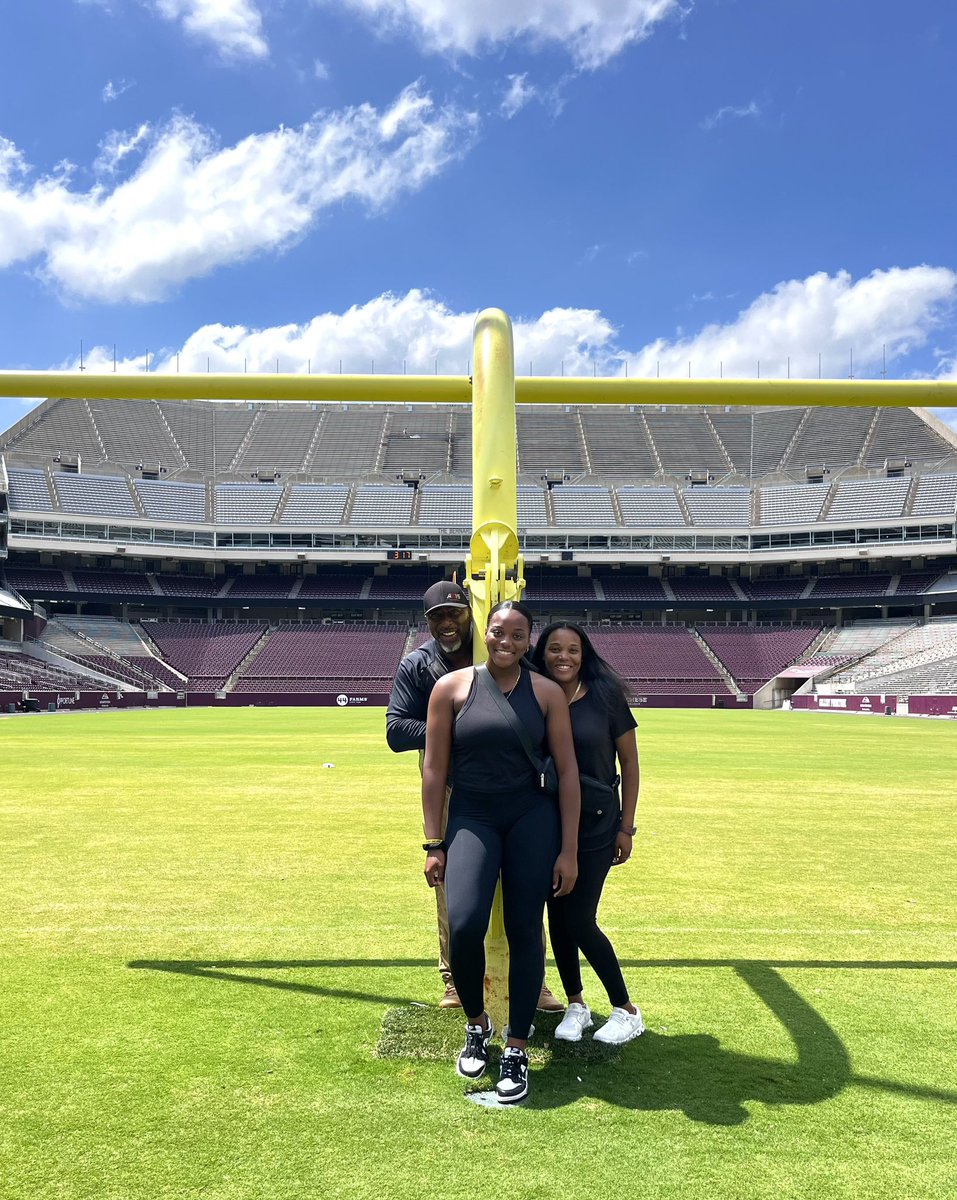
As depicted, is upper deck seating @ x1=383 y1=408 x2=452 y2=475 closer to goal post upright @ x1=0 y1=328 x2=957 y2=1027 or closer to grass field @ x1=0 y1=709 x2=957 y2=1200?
grass field @ x1=0 y1=709 x2=957 y2=1200

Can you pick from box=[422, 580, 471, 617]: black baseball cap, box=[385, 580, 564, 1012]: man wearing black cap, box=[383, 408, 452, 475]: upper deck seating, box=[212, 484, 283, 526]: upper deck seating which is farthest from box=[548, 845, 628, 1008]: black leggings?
box=[383, 408, 452, 475]: upper deck seating

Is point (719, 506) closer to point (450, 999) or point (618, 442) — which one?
point (618, 442)

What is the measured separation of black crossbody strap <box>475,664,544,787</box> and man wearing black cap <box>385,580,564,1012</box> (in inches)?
22.9

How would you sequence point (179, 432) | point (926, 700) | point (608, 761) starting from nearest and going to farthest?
1. point (608, 761)
2. point (926, 700)
3. point (179, 432)

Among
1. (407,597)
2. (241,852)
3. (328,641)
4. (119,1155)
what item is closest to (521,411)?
(407,597)

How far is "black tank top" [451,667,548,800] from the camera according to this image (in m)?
3.58

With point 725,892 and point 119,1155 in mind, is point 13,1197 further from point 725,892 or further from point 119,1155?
point 725,892

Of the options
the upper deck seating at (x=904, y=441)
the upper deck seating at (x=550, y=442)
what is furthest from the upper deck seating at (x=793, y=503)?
the upper deck seating at (x=550, y=442)

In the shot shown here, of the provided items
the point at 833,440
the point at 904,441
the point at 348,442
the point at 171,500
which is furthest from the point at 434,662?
the point at 833,440

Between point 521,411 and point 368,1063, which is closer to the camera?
point 368,1063

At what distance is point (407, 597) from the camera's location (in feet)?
201

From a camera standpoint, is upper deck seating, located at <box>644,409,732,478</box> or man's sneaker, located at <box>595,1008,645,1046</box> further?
upper deck seating, located at <box>644,409,732,478</box>

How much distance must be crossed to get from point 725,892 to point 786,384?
11.9 ft

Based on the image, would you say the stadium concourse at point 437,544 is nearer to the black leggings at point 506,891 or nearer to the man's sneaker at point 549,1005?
the man's sneaker at point 549,1005
